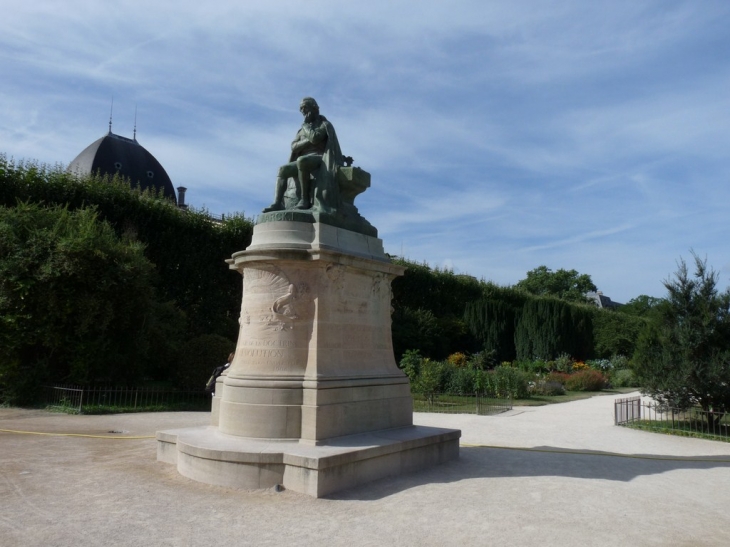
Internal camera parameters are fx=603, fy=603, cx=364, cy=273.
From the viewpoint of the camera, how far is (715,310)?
47.2 feet

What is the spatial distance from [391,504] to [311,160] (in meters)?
5.09

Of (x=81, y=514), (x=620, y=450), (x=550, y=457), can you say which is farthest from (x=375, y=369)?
(x=620, y=450)

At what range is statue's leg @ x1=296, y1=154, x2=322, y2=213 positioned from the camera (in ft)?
30.0

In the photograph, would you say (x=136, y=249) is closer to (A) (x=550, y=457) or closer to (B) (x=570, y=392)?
(A) (x=550, y=457)

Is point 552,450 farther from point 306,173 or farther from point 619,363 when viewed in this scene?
point 619,363

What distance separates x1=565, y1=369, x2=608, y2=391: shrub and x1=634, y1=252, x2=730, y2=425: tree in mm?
14020

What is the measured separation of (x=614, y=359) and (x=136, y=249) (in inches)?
1241

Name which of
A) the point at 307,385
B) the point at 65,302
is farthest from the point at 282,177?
the point at 65,302

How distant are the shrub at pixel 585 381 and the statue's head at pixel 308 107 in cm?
2309

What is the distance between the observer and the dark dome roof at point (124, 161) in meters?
44.7

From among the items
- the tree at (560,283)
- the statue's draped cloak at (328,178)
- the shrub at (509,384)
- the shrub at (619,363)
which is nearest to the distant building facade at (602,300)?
the tree at (560,283)

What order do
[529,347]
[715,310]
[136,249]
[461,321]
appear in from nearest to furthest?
[715,310] → [136,249] → [461,321] → [529,347]

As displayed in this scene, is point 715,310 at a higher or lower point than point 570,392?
higher

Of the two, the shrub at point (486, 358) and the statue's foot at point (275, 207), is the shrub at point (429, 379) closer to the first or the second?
the shrub at point (486, 358)
